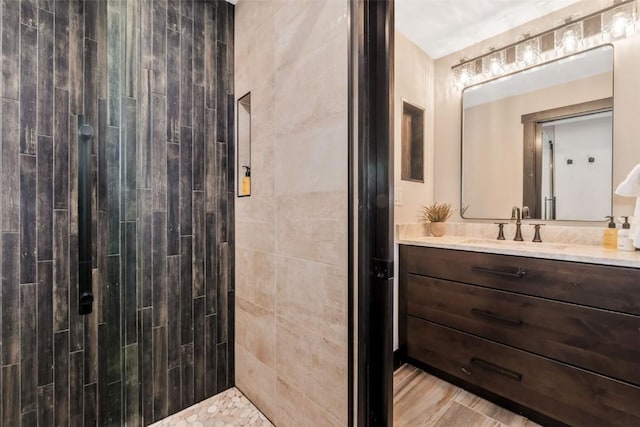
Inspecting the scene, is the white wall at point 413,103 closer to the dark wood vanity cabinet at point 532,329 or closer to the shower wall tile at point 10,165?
the dark wood vanity cabinet at point 532,329

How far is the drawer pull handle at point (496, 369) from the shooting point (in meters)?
1.44

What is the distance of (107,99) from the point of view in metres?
1.13

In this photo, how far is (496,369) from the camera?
4.97 ft

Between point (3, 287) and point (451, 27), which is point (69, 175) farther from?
point (451, 27)

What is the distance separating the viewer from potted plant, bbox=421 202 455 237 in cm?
212

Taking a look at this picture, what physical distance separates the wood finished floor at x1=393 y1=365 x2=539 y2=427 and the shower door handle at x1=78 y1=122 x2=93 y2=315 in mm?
1621

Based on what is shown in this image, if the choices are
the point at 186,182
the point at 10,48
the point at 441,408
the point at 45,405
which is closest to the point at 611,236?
the point at 441,408

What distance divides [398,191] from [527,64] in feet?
3.95

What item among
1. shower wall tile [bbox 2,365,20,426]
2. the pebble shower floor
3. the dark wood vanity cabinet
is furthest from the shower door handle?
the dark wood vanity cabinet

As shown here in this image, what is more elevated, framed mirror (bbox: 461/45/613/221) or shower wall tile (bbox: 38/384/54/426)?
framed mirror (bbox: 461/45/613/221)

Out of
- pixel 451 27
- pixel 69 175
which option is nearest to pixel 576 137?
pixel 451 27

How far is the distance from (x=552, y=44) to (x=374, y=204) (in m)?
1.86

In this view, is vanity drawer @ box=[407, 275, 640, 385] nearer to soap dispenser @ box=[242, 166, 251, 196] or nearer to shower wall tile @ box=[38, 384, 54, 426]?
soap dispenser @ box=[242, 166, 251, 196]

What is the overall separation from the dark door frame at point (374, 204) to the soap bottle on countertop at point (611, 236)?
4.65 ft
